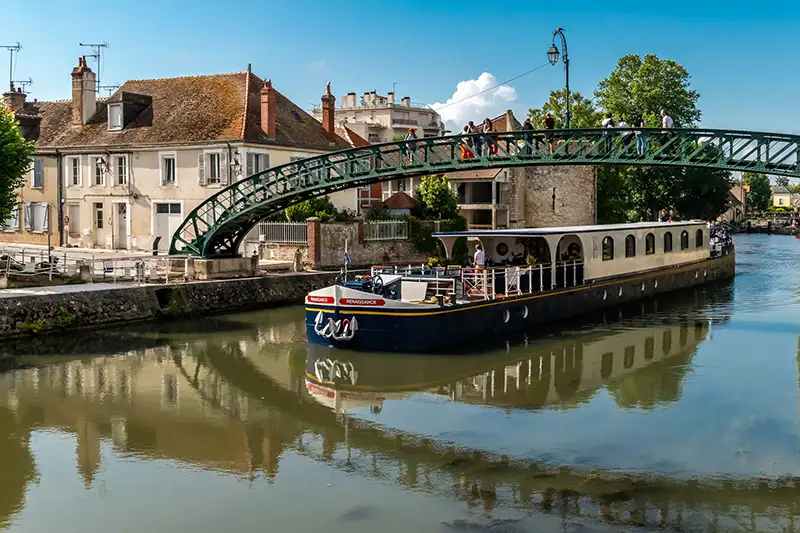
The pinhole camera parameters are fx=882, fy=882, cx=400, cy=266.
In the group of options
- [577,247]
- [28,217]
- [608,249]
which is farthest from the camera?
[28,217]

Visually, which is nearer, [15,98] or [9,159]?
[9,159]

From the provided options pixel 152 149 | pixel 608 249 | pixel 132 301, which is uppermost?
pixel 152 149

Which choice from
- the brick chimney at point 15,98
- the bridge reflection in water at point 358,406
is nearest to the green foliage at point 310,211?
the bridge reflection in water at point 358,406

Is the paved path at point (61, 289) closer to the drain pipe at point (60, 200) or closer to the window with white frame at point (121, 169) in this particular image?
the window with white frame at point (121, 169)

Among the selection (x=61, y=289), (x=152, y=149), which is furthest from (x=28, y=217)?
(x=61, y=289)

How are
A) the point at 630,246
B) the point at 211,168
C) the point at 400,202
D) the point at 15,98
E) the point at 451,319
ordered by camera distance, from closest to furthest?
1. the point at 451,319
2. the point at 630,246
3. the point at 211,168
4. the point at 400,202
5. the point at 15,98

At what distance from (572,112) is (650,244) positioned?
69.7 ft

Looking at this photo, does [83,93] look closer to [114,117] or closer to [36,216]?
[114,117]

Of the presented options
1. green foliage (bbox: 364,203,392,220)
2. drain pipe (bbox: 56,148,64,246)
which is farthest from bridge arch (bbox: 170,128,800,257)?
drain pipe (bbox: 56,148,64,246)

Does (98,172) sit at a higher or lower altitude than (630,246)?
higher

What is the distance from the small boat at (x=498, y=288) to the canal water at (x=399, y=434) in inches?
24.7

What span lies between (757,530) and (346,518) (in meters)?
5.16

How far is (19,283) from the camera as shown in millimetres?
26031

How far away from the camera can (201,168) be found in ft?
117
